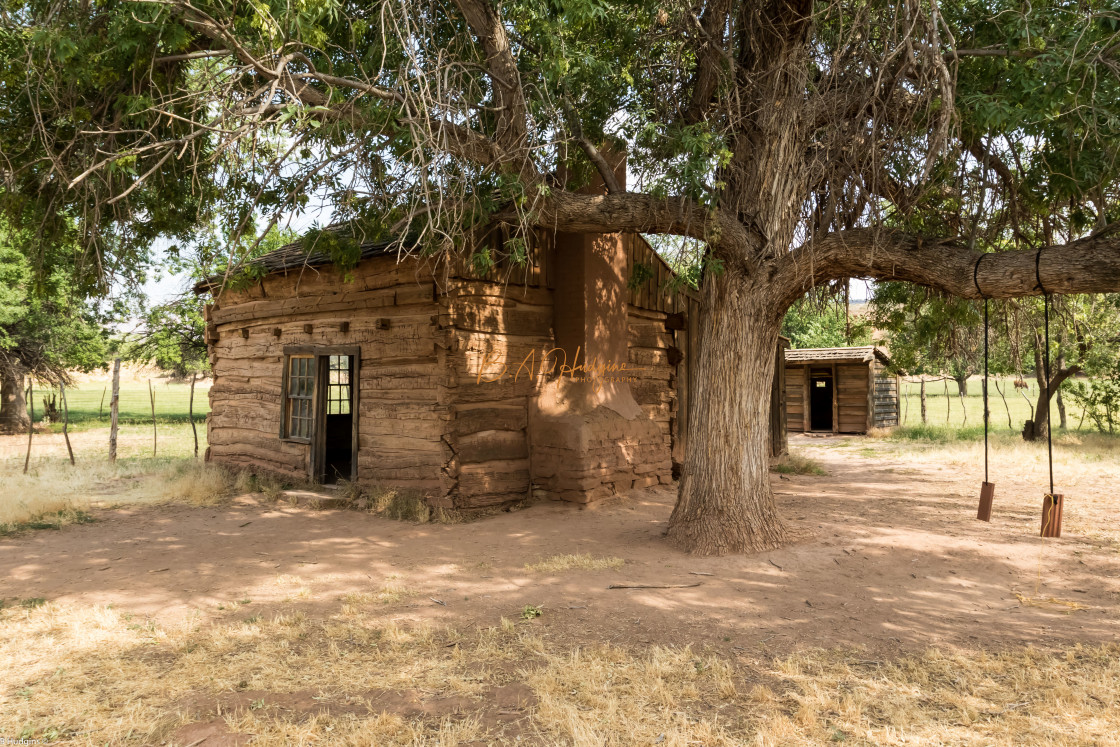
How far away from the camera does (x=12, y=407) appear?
19.9m

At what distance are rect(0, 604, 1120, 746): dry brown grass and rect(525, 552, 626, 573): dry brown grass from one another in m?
1.51

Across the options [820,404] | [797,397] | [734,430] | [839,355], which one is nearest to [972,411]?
[820,404]

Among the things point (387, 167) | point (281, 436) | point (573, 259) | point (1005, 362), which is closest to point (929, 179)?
point (573, 259)

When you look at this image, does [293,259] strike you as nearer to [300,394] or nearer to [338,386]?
[300,394]

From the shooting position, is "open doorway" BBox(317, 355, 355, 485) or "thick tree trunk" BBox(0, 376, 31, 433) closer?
"open doorway" BBox(317, 355, 355, 485)

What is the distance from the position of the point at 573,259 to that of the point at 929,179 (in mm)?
4426

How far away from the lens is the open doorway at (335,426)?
10211 millimetres

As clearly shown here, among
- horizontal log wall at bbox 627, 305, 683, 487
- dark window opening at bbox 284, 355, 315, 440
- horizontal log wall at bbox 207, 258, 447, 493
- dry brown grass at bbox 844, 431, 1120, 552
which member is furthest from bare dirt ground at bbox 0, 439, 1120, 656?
dark window opening at bbox 284, 355, 315, 440

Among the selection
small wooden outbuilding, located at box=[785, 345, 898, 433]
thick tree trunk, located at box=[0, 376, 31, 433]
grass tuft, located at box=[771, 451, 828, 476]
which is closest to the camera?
grass tuft, located at box=[771, 451, 828, 476]

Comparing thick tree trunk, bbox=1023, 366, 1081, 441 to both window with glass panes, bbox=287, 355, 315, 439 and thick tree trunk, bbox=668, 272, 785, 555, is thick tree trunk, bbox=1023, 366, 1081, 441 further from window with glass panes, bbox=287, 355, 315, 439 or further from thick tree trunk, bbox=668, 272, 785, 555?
window with glass panes, bbox=287, 355, 315, 439

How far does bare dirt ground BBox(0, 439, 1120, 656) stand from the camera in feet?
15.8

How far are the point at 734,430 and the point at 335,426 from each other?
30.1 feet

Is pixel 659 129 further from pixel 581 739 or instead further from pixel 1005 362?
pixel 1005 362

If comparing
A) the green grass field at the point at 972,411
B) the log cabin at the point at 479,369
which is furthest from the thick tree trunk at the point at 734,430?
the green grass field at the point at 972,411
